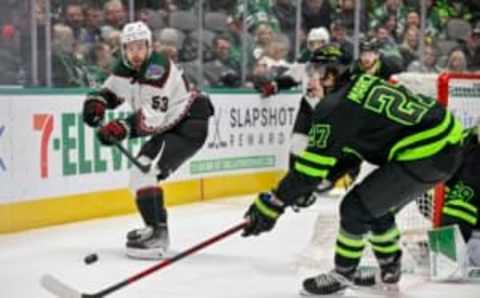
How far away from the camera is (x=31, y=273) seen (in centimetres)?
463

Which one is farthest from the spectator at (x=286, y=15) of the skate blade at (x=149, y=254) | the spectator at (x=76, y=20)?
the skate blade at (x=149, y=254)

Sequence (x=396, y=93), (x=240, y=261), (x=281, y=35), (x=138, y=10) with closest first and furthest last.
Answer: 1. (x=396, y=93)
2. (x=240, y=261)
3. (x=138, y=10)
4. (x=281, y=35)

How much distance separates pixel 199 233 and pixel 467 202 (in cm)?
196

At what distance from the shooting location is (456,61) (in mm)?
9586

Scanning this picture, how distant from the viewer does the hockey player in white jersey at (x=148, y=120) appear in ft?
16.4

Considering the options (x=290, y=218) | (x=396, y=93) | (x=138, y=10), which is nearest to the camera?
(x=396, y=93)

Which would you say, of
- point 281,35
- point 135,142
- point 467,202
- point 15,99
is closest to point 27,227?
point 15,99

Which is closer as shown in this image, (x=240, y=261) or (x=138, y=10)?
(x=240, y=261)

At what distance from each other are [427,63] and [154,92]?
4990mm

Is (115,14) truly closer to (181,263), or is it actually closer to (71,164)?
(71,164)

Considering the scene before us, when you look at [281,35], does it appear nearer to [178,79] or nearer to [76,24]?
[76,24]

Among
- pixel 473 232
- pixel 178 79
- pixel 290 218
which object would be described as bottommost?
pixel 290 218

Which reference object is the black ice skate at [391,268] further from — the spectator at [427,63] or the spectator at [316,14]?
the spectator at [427,63]

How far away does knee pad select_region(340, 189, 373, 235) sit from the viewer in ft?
12.4
